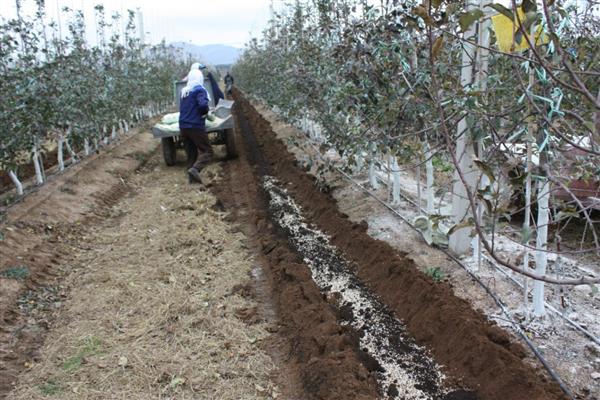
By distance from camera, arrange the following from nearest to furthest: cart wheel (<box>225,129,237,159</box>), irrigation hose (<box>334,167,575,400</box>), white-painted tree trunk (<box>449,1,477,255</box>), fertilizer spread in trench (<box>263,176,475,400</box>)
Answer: irrigation hose (<box>334,167,575,400</box>), fertilizer spread in trench (<box>263,176,475,400</box>), white-painted tree trunk (<box>449,1,477,255</box>), cart wheel (<box>225,129,237,159</box>)

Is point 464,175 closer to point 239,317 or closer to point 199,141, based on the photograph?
point 239,317

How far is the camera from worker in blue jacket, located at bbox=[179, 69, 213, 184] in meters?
8.87

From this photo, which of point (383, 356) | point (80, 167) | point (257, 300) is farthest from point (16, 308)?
point (80, 167)

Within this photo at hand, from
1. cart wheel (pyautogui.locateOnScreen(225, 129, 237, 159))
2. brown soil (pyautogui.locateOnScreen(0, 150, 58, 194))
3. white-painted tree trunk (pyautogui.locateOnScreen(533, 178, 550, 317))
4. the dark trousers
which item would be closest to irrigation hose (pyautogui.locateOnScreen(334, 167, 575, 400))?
white-painted tree trunk (pyautogui.locateOnScreen(533, 178, 550, 317))

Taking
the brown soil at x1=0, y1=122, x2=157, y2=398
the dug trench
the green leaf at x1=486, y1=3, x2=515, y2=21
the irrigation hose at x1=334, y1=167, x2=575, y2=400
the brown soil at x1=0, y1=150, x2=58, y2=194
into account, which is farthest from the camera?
the brown soil at x1=0, y1=150, x2=58, y2=194

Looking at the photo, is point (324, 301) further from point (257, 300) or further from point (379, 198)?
point (379, 198)

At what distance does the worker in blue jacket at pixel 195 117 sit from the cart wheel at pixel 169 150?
1.55 m

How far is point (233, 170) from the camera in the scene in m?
10.2

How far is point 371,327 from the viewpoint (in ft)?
12.7

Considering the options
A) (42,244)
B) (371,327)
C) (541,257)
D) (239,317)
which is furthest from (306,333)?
(42,244)

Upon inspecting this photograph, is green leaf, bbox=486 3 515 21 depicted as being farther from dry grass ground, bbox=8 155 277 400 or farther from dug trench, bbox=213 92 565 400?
dry grass ground, bbox=8 155 277 400

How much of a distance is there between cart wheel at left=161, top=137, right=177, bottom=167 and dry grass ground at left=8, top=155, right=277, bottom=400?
4311 mm

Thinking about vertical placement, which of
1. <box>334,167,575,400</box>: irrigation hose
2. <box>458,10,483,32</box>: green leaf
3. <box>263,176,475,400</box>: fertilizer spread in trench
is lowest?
<box>263,176,475,400</box>: fertilizer spread in trench

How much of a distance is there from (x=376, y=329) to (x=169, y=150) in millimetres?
7951
